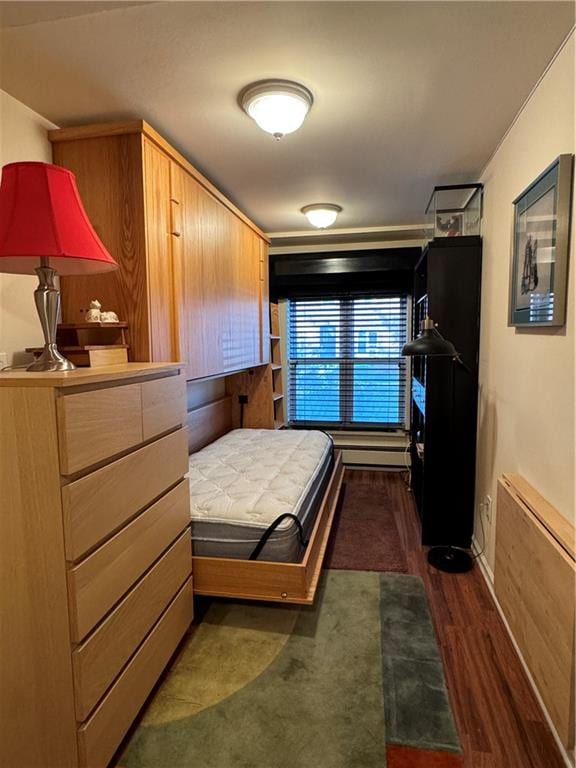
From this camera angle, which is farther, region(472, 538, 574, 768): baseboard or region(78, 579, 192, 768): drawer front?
region(472, 538, 574, 768): baseboard

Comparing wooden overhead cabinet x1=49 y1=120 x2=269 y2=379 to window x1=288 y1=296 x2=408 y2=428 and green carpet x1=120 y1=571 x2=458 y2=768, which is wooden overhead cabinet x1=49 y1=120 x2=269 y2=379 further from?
window x1=288 y1=296 x2=408 y2=428

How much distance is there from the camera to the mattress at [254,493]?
2062 millimetres

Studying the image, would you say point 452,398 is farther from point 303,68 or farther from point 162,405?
point 303,68

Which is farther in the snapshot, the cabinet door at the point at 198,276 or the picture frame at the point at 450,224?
the picture frame at the point at 450,224

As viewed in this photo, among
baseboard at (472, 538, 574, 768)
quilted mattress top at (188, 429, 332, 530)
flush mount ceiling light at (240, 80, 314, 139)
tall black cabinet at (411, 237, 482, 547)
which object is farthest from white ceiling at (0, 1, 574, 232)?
baseboard at (472, 538, 574, 768)

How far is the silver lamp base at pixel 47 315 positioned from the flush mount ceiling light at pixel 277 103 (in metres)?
1.10

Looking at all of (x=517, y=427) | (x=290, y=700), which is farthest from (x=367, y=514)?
(x=290, y=700)

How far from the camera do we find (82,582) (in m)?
1.25

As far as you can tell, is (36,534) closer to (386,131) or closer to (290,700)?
(290,700)

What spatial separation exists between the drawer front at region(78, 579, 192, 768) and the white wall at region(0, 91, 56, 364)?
1.26 metres

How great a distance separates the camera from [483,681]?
1.76 m

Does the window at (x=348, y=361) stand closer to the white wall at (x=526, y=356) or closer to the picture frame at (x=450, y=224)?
the picture frame at (x=450, y=224)

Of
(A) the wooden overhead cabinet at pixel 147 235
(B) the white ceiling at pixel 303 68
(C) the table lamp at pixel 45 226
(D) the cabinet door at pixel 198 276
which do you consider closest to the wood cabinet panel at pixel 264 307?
(D) the cabinet door at pixel 198 276

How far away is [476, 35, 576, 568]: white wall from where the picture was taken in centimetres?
156
